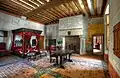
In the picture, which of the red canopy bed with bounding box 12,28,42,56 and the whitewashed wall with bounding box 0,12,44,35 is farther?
the whitewashed wall with bounding box 0,12,44,35

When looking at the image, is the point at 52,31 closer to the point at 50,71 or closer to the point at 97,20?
the point at 97,20

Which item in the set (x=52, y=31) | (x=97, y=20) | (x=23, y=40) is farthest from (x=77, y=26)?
(x=23, y=40)

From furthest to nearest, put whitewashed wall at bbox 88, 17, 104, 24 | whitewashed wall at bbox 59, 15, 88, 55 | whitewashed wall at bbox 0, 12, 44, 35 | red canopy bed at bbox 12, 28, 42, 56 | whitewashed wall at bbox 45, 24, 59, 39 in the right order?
whitewashed wall at bbox 45, 24, 59, 39, whitewashed wall at bbox 88, 17, 104, 24, whitewashed wall at bbox 59, 15, 88, 55, whitewashed wall at bbox 0, 12, 44, 35, red canopy bed at bbox 12, 28, 42, 56

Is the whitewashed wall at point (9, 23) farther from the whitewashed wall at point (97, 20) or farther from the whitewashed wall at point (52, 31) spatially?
the whitewashed wall at point (97, 20)

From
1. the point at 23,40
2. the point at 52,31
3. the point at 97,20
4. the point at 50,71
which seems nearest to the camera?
the point at 50,71

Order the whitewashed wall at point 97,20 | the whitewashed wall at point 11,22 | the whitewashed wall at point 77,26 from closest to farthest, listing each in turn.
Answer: the whitewashed wall at point 11,22
the whitewashed wall at point 77,26
the whitewashed wall at point 97,20

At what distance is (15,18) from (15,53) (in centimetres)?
327

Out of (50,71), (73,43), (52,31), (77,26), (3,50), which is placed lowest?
(50,71)

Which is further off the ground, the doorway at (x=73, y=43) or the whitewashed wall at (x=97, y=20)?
the whitewashed wall at (x=97, y=20)

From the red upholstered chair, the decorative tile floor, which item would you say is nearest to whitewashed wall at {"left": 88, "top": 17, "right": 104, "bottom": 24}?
the decorative tile floor

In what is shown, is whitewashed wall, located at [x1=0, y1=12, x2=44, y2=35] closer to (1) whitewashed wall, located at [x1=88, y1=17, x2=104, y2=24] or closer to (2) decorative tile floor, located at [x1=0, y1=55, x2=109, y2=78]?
(2) decorative tile floor, located at [x1=0, y1=55, x2=109, y2=78]

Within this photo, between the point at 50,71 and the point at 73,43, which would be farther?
the point at 73,43

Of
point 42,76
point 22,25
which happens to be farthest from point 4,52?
point 42,76

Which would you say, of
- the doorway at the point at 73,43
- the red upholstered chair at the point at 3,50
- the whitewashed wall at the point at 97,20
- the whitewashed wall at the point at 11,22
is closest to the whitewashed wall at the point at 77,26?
the whitewashed wall at the point at 97,20
